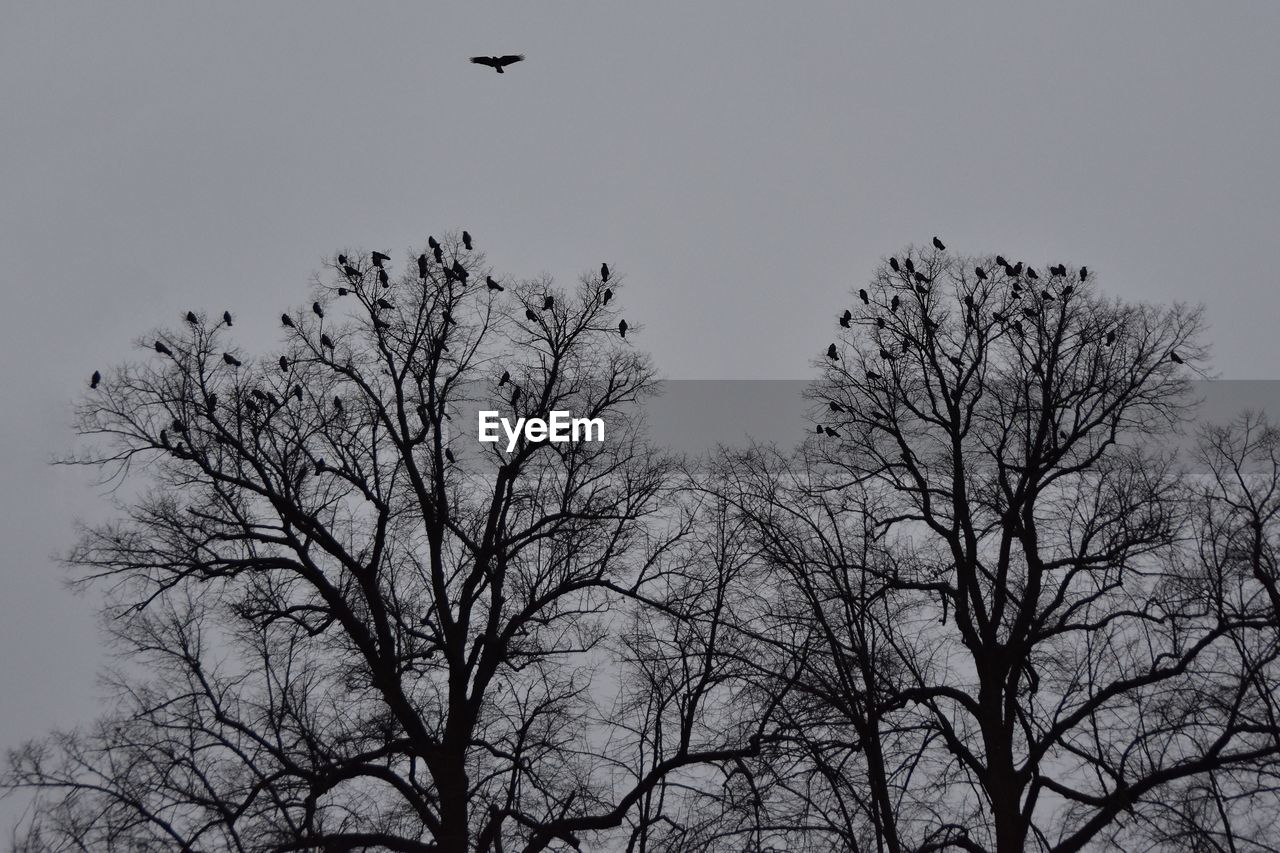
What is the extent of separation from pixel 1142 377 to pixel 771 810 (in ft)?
29.1

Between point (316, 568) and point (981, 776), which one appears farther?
point (316, 568)

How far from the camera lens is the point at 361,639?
17766mm

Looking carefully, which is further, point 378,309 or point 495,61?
point 378,309

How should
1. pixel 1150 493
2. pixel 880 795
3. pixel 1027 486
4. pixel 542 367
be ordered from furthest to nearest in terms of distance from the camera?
pixel 542 367 → pixel 1027 486 → pixel 1150 493 → pixel 880 795

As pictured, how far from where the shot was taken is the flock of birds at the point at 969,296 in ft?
62.9

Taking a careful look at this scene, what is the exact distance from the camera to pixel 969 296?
1988 centimetres

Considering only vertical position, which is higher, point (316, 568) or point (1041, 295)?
point (1041, 295)

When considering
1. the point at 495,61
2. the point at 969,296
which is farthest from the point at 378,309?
the point at 969,296

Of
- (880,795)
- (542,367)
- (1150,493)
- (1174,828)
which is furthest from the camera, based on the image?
(542,367)

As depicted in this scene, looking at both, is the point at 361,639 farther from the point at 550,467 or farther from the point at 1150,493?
the point at 1150,493

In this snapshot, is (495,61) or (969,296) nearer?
(495,61)

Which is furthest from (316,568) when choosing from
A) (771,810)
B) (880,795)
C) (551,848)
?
(880,795)

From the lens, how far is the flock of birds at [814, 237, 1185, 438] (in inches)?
755

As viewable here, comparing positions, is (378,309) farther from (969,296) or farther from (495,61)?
(969,296)
